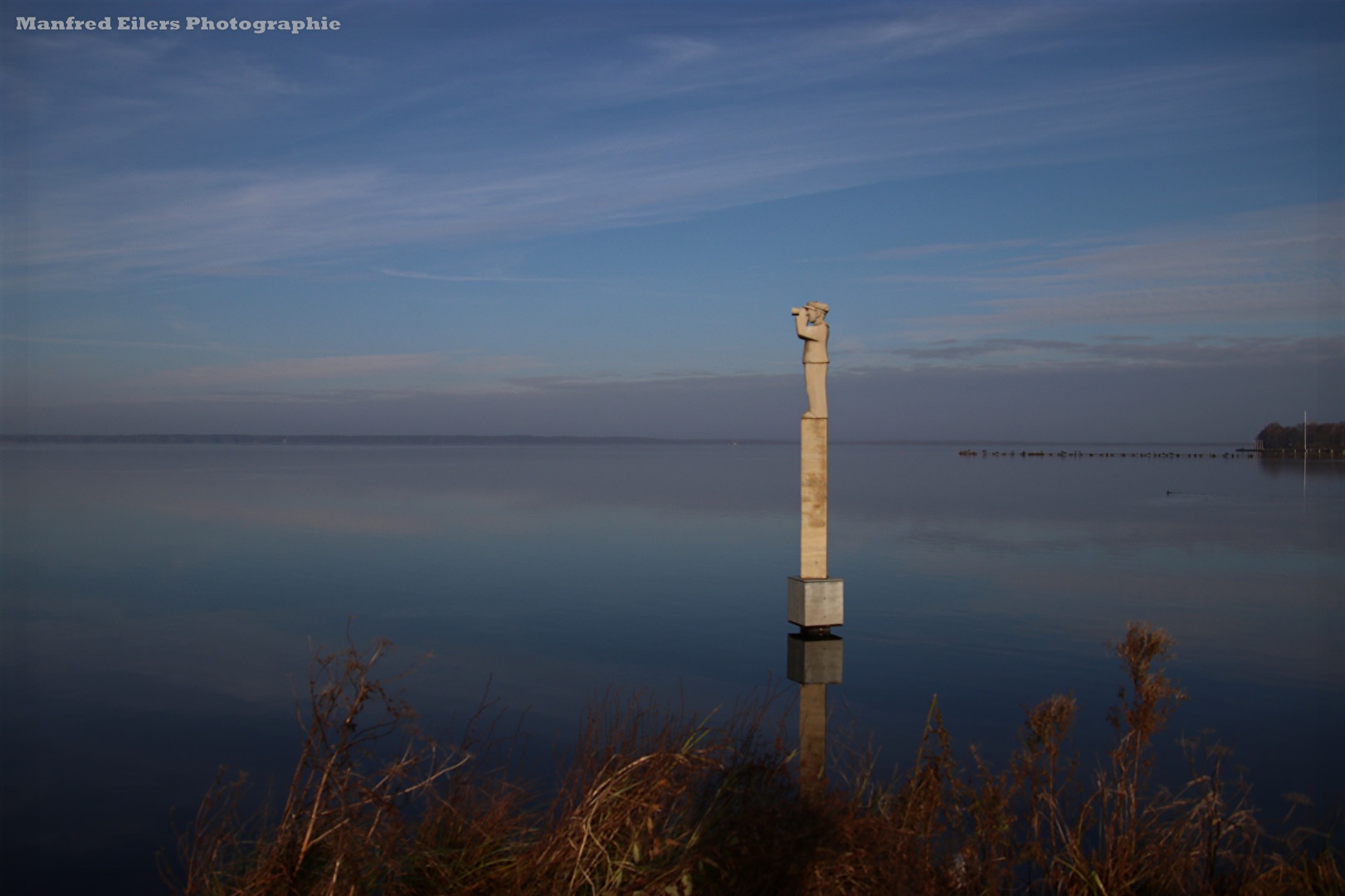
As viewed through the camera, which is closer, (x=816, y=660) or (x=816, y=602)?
(x=816, y=660)

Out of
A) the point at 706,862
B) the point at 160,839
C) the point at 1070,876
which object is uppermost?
the point at 706,862

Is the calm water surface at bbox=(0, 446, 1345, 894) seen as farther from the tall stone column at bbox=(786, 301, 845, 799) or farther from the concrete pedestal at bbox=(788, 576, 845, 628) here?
the concrete pedestal at bbox=(788, 576, 845, 628)

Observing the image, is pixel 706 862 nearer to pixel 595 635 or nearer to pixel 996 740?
pixel 996 740

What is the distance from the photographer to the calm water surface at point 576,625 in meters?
8.38

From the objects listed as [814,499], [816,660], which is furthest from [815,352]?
[816,660]

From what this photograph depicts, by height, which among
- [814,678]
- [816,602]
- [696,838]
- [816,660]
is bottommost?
[814,678]

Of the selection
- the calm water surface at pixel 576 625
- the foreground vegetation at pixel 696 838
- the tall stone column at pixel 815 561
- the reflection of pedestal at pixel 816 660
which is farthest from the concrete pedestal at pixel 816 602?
the foreground vegetation at pixel 696 838

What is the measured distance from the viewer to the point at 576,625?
13.7m

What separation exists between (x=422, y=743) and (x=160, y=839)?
6.86 feet

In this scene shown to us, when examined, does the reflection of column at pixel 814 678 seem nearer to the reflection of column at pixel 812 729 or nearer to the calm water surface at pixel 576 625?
the reflection of column at pixel 812 729

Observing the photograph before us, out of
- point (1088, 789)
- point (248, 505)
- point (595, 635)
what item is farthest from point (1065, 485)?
point (1088, 789)

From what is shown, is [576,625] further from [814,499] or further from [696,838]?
[696,838]

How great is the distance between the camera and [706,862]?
4.41 meters

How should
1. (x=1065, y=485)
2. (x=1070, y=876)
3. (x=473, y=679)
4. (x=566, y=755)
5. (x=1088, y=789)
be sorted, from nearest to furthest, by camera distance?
(x=1070, y=876)
(x=1088, y=789)
(x=566, y=755)
(x=473, y=679)
(x=1065, y=485)
